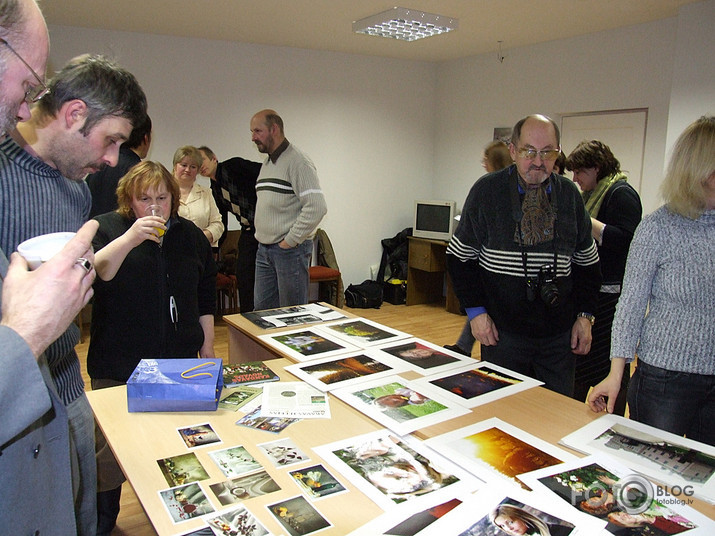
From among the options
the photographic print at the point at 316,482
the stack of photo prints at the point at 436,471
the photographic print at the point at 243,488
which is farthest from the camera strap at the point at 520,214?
the photographic print at the point at 243,488

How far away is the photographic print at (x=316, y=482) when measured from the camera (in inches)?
46.4

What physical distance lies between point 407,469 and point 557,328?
1060 mm

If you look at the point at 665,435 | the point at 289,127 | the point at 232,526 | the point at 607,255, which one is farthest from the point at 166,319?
the point at 289,127

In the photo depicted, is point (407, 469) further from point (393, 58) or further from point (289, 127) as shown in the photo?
point (393, 58)

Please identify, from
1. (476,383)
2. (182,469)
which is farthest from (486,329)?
(182,469)

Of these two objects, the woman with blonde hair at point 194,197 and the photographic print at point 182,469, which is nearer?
the photographic print at point 182,469

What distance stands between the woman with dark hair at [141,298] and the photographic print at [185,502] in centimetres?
85

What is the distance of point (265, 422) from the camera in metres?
1.50

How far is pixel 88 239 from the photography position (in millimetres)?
900

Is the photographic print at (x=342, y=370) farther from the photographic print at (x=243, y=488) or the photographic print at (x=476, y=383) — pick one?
the photographic print at (x=243, y=488)

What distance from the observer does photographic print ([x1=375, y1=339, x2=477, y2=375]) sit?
1933 millimetres

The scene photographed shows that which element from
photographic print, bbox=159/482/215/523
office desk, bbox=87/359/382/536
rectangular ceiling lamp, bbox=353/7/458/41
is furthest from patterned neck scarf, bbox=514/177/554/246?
rectangular ceiling lamp, bbox=353/7/458/41

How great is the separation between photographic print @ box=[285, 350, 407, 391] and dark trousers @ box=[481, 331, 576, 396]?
45 centimetres

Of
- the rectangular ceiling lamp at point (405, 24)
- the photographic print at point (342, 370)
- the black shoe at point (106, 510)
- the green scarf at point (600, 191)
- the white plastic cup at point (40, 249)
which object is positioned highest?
the rectangular ceiling lamp at point (405, 24)
